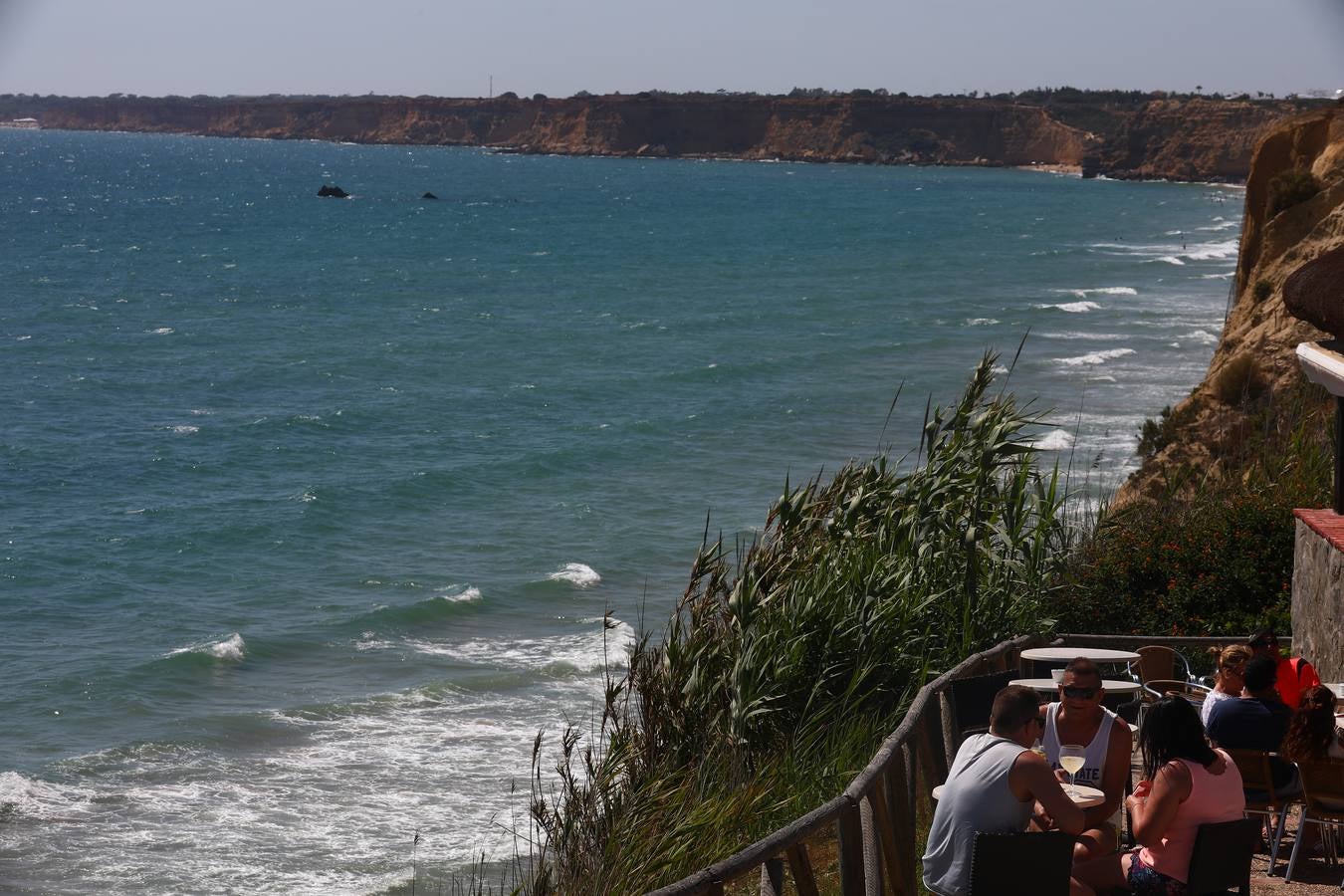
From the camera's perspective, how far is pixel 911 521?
10.1m

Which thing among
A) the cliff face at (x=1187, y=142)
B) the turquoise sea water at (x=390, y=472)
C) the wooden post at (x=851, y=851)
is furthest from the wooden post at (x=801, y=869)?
the cliff face at (x=1187, y=142)

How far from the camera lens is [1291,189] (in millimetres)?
22344

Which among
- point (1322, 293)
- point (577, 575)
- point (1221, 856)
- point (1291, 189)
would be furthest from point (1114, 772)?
point (1291, 189)

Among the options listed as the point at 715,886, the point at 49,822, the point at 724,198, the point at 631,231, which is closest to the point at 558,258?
the point at 631,231

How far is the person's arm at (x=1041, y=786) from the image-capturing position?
5.67 m

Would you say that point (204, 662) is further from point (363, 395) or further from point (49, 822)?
point (363, 395)

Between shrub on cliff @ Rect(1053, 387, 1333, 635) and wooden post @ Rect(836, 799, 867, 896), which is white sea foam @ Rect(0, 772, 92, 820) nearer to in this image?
shrub on cliff @ Rect(1053, 387, 1333, 635)

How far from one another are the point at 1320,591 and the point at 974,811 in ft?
16.1

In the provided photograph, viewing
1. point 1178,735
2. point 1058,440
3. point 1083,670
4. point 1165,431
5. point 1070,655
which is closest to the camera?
point 1178,735

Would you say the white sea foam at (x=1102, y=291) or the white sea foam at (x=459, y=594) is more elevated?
the white sea foam at (x=1102, y=291)

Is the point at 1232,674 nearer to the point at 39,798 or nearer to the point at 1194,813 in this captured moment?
the point at 1194,813

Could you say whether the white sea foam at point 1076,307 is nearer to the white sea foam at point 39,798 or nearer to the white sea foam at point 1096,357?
the white sea foam at point 1096,357

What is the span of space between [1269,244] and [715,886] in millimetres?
19797

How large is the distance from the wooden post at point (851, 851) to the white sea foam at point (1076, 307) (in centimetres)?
4689
